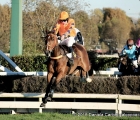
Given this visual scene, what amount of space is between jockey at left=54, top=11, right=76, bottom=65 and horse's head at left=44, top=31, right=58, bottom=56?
75cm

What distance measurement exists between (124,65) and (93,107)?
3377mm

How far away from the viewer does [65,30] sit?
458 inches

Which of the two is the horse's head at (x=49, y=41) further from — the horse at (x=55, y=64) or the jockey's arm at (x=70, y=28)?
the jockey's arm at (x=70, y=28)

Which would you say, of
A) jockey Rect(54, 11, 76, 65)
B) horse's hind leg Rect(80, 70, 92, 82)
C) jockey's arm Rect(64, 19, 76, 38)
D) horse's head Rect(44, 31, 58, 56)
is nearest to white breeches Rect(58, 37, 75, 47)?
jockey Rect(54, 11, 76, 65)

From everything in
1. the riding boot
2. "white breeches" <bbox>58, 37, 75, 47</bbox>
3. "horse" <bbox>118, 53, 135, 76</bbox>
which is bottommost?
"horse" <bbox>118, 53, 135, 76</bbox>

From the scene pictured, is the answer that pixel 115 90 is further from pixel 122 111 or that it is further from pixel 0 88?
pixel 0 88

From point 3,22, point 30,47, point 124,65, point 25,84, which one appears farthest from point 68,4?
point 25,84

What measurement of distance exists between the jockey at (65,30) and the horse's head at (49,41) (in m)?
0.75

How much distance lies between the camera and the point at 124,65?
1398cm

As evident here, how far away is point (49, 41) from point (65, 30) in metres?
1.30

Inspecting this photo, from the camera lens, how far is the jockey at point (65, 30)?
1156 centimetres

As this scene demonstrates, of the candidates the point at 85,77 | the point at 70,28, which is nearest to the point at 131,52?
the point at 85,77

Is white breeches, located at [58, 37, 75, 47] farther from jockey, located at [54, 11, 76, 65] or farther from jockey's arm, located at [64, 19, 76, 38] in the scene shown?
jockey's arm, located at [64, 19, 76, 38]

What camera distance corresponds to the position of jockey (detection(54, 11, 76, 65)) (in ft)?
37.9
